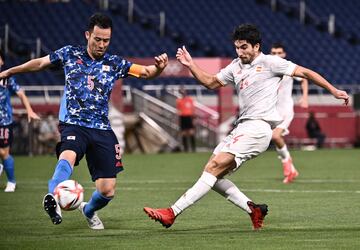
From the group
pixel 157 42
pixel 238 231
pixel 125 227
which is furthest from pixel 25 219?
pixel 157 42

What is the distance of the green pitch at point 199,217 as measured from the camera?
879cm

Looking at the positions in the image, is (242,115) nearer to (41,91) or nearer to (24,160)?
(24,160)

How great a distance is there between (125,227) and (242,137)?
157 cm

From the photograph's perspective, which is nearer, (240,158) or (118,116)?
(240,158)

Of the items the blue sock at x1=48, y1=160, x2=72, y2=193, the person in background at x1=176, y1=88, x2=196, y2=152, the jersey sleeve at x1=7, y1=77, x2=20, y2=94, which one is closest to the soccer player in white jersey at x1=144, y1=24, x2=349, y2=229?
the blue sock at x1=48, y1=160, x2=72, y2=193

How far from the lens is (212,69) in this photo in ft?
101

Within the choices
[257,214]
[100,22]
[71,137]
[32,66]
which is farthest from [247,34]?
[32,66]

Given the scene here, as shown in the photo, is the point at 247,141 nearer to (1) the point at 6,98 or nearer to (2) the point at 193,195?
(2) the point at 193,195

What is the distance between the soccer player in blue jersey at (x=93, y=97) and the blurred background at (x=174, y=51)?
65.5 feet

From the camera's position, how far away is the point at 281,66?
10180 mm

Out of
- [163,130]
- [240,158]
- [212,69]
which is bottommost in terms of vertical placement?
[163,130]

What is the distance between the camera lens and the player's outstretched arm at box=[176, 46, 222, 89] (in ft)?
33.1

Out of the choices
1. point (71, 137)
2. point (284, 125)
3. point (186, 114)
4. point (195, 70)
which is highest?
point (195, 70)

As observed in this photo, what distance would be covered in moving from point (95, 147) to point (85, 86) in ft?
2.04
